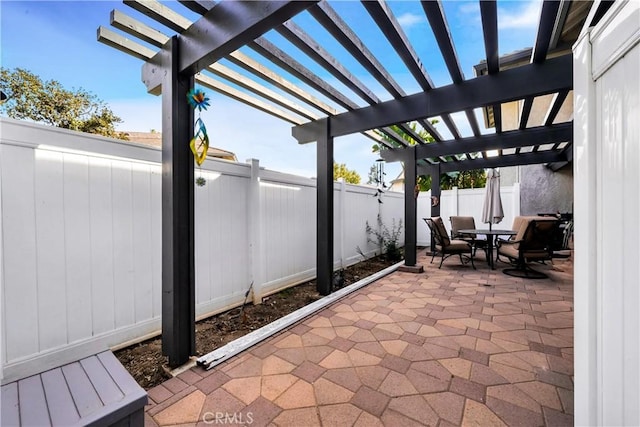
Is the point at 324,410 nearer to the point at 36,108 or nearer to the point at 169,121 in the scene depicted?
the point at 169,121

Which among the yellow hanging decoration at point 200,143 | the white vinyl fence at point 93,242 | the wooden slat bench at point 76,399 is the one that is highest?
the yellow hanging decoration at point 200,143

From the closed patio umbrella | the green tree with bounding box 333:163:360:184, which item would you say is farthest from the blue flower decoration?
the green tree with bounding box 333:163:360:184

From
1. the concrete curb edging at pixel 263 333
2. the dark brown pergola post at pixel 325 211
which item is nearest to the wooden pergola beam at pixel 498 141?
the dark brown pergola post at pixel 325 211

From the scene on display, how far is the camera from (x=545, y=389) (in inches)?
67.5

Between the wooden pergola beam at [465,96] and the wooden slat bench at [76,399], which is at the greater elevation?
the wooden pergola beam at [465,96]

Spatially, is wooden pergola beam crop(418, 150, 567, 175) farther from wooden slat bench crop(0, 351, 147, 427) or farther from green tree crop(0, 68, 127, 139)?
green tree crop(0, 68, 127, 139)

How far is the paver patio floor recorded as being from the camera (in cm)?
152

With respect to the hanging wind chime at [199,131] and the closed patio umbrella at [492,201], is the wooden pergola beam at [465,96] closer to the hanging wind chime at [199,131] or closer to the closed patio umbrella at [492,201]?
the hanging wind chime at [199,131]

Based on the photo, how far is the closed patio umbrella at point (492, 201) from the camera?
585 centimetres

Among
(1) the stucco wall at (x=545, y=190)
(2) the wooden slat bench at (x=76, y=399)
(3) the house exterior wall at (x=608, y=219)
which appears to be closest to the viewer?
(3) the house exterior wall at (x=608, y=219)

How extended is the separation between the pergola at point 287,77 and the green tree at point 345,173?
17616 millimetres

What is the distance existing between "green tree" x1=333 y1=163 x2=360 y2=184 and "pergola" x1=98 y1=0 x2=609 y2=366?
17.6 m

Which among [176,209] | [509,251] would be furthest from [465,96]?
[509,251]

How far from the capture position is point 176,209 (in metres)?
1.92
